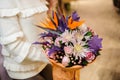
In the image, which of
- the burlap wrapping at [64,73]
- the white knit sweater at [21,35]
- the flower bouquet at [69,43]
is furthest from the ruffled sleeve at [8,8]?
the burlap wrapping at [64,73]

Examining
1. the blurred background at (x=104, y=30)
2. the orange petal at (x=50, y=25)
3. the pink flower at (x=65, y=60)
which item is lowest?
the blurred background at (x=104, y=30)

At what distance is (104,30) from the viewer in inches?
157

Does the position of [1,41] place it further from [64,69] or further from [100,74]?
[100,74]

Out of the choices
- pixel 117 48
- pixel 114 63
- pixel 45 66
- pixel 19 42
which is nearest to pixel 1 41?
pixel 19 42

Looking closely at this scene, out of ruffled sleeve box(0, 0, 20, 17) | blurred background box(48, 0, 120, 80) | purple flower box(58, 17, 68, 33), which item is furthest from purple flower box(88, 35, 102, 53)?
blurred background box(48, 0, 120, 80)

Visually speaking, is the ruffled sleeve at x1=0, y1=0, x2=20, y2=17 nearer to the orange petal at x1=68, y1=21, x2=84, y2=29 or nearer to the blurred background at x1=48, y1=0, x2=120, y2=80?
the orange petal at x1=68, y1=21, x2=84, y2=29

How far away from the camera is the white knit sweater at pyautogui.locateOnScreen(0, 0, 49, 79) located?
3.01 ft

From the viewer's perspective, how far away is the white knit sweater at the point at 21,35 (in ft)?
3.01

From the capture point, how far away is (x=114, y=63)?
9.72 ft

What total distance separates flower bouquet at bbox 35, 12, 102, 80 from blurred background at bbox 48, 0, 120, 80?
2.65ft

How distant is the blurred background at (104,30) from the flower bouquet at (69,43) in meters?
0.81

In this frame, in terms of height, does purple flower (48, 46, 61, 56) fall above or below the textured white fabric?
below

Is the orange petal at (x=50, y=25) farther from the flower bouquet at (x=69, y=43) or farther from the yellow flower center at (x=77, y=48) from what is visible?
the yellow flower center at (x=77, y=48)

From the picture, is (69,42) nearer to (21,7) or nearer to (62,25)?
(62,25)
